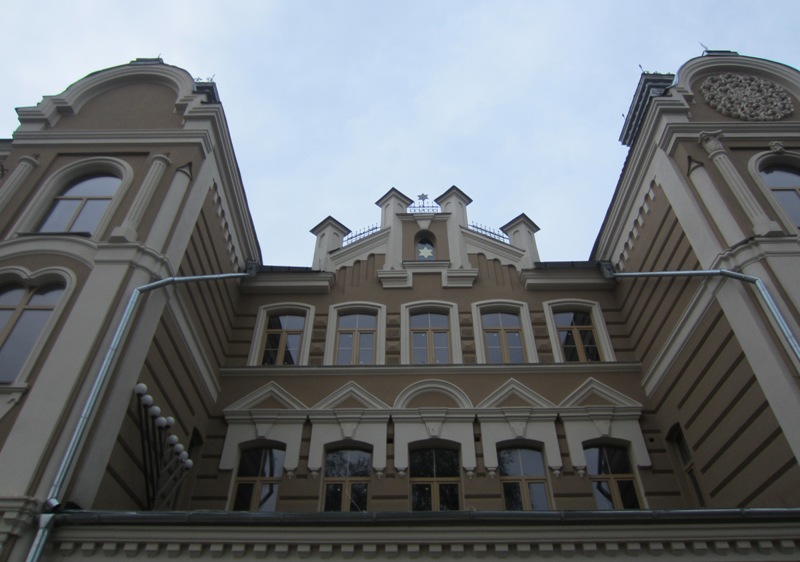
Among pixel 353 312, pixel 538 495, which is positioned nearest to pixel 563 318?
pixel 538 495

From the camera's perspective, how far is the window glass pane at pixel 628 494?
47.7ft

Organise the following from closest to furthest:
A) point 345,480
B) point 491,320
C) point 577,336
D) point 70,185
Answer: point 345,480 → point 70,185 → point 577,336 → point 491,320

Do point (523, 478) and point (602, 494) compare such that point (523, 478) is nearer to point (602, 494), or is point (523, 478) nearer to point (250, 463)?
point (602, 494)

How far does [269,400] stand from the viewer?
16328mm

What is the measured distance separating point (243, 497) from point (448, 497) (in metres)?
4.70

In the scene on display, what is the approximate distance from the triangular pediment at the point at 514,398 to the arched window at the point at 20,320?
9.70 metres

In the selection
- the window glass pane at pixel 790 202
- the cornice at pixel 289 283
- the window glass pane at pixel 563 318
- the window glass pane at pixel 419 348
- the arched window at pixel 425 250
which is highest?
the arched window at pixel 425 250

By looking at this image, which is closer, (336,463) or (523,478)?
(523,478)

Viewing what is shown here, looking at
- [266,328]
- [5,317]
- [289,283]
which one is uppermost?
[289,283]

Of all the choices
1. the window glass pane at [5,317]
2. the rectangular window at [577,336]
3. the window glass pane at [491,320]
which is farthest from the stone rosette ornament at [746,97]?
the window glass pane at [5,317]

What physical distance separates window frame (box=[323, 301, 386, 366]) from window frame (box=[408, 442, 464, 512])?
8.39ft

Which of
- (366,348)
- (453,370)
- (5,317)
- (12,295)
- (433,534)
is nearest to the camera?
(433,534)

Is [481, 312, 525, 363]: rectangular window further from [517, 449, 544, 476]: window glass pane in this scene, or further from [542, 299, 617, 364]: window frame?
[517, 449, 544, 476]: window glass pane

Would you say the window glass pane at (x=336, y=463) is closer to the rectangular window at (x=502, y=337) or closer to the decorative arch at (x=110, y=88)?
the rectangular window at (x=502, y=337)
